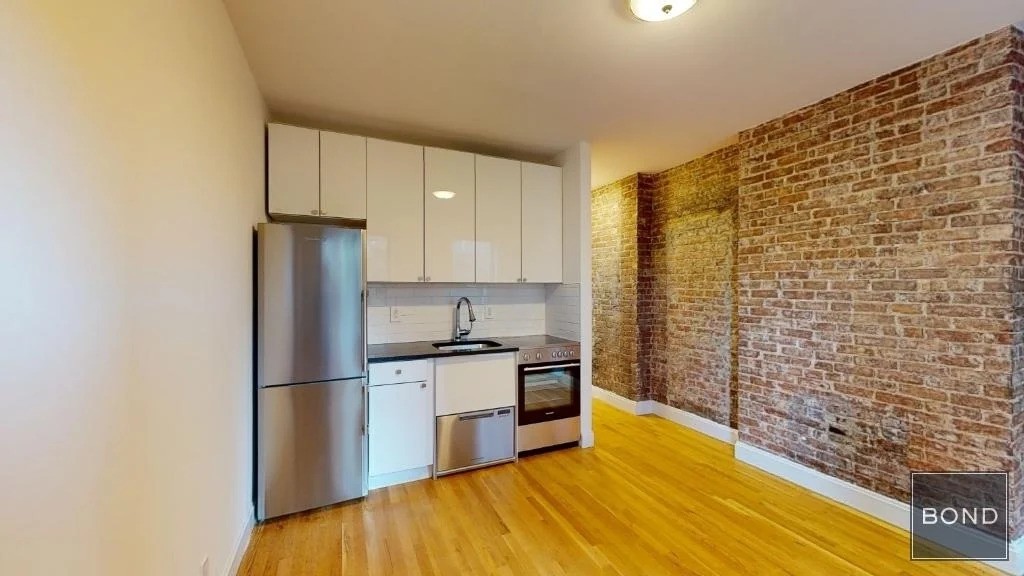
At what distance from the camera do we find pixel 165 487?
4.25ft

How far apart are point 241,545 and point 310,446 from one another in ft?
1.84

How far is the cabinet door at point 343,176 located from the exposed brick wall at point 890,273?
3.00m

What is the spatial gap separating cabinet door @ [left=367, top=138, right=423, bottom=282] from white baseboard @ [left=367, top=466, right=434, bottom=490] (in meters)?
1.42

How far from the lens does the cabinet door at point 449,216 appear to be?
128 inches

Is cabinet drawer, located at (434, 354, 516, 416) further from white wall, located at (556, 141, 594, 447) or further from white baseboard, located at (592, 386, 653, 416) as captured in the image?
white baseboard, located at (592, 386, 653, 416)

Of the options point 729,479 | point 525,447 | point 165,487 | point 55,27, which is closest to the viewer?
point 55,27

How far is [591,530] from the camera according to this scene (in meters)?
2.34

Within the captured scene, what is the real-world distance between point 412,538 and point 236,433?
110 cm

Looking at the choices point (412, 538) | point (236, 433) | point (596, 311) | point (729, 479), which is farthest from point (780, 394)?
point (236, 433)

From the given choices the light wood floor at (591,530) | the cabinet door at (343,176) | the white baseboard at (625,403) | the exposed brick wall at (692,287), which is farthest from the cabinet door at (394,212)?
the white baseboard at (625,403)

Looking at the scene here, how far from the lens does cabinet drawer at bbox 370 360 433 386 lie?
2812 mm

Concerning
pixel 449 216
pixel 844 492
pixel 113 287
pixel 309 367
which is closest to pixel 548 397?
pixel 449 216

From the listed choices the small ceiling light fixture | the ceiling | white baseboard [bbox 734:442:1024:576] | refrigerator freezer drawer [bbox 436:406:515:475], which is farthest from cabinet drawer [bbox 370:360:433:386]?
white baseboard [bbox 734:442:1024:576]

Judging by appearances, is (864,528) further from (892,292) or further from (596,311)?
(596,311)
